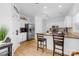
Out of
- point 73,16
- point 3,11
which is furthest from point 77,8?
point 3,11

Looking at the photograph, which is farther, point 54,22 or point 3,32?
point 54,22

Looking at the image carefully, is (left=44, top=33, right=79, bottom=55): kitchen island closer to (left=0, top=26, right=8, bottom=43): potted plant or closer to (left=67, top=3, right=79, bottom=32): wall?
(left=67, top=3, right=79, bottom=32): wall

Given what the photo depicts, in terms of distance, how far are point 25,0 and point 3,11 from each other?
0.67 m

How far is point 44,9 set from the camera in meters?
2.87

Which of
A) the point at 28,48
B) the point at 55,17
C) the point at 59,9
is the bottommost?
the point at 28,48

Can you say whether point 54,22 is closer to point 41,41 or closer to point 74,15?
point 74,15

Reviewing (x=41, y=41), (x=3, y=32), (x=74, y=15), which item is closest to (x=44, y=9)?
(x=74, y=15)

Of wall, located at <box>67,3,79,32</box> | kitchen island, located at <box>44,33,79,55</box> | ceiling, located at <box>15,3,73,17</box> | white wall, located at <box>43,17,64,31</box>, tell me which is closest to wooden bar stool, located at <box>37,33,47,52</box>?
kitchen island, located at <box>44,33,79,55</box>

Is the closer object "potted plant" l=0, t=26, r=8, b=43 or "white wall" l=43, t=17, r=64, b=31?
"potted plant" l=0, t=26, r=8, b=43

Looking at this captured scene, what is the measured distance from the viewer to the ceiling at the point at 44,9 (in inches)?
106

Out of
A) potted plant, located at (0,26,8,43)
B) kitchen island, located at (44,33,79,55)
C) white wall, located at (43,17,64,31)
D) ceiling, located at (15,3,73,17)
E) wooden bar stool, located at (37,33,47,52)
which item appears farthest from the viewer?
wooden bar stool, located at (37,33,47,52)

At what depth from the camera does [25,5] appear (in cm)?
268

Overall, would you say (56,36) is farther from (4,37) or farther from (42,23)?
(4,37)

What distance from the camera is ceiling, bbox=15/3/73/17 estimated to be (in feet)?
8.81
